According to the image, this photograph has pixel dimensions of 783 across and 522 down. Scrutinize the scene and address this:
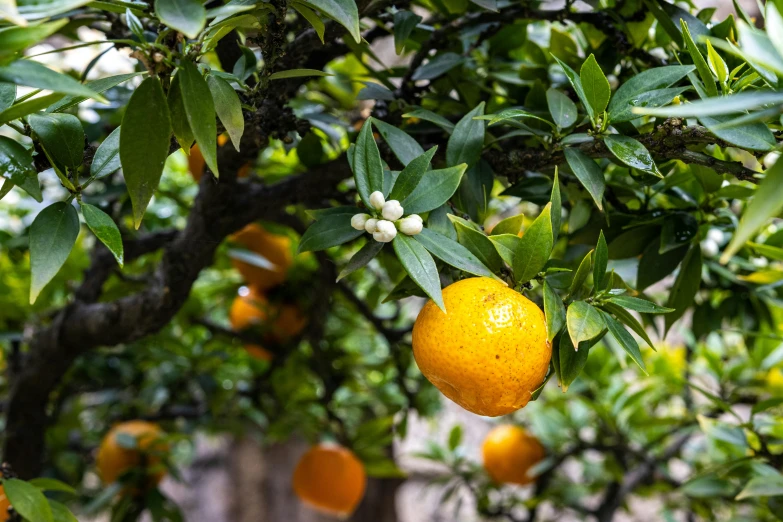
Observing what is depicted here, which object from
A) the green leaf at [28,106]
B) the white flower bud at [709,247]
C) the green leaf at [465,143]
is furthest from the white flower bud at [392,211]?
the white flower bud at [709,247]

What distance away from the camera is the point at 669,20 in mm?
603

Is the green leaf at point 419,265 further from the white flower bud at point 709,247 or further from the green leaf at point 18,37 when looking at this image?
the white flower bud at point 709,247

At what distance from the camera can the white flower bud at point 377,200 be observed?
0.48 meters

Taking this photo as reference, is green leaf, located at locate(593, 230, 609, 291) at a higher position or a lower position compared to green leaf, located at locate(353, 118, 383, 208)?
lower

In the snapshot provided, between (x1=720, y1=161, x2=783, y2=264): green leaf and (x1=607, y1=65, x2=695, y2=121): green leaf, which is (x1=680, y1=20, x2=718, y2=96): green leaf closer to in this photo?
(x1=607, y1=65, x2=695, y2=121): green leaf

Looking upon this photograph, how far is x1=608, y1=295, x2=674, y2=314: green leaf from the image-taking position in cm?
47

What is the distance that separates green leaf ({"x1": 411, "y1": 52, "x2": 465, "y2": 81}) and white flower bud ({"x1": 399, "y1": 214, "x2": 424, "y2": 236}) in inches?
10.4

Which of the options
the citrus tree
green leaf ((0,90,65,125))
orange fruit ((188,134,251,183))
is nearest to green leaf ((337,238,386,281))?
the citrus tree

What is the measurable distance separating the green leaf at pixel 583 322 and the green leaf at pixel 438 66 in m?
0.31

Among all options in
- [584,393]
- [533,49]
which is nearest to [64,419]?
[584,393]

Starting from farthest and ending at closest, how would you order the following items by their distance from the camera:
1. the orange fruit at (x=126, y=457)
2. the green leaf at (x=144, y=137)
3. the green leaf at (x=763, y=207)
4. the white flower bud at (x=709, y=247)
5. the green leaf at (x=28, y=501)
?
the orange fruit at (x=126, y=457) → the white flower bud at (x=709, y=247) → the green leaf at (x=28, y=501) → the green leaf at (x=144, y=137) → the green leaf at (x=763, y=207)

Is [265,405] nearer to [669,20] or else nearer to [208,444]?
[208,444]

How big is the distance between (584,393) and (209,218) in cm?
85

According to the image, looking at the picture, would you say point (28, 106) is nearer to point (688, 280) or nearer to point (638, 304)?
point (638, 304)
